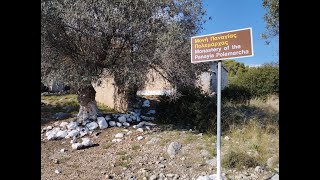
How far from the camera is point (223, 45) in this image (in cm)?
482

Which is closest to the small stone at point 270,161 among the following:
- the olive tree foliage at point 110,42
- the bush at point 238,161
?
the bush at point 238,161

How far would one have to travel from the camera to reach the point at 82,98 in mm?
10234

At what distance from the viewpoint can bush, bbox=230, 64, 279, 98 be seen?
17.1 metres

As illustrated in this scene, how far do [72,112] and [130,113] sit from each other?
2.93m

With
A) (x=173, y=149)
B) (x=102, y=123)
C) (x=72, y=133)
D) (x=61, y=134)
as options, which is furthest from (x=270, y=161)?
(x=61, y=134)

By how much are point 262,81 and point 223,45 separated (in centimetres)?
1381

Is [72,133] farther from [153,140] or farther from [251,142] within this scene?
[251,142]

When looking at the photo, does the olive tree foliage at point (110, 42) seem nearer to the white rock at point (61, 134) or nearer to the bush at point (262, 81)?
the white rock at point (61, 134)

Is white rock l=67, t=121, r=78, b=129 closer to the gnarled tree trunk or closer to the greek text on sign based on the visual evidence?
the gnarled tree trunk

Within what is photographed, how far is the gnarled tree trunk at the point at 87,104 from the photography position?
10219mm

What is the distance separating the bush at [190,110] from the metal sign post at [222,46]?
4.75m
